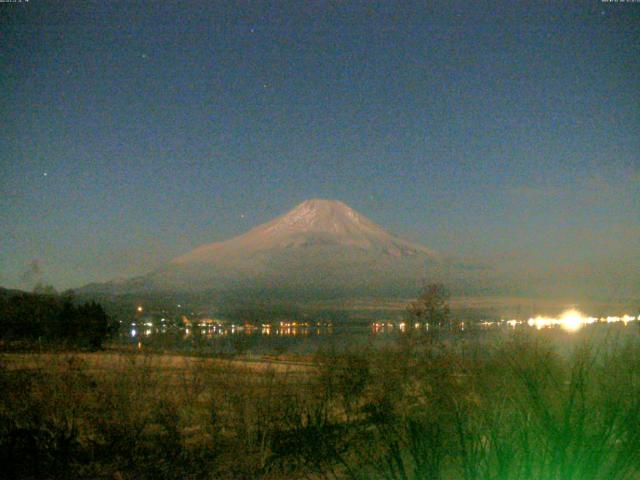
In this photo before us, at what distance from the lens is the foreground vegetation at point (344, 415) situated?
5625 millimetres

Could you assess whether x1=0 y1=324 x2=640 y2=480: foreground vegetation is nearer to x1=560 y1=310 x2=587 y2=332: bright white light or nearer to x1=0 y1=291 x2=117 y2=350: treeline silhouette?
x1=560 y1=310 x2=587 y2=332: bright white light

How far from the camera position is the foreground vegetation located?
18.5ft

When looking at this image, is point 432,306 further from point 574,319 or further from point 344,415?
point 574,319

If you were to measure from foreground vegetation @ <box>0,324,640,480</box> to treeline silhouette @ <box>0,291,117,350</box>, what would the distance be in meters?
18.3

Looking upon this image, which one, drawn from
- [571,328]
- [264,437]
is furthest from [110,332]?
[571,328]

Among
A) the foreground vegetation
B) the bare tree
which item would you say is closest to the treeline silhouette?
the bare tree

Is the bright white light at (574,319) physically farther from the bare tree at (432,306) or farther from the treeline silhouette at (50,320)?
the treeline silhouette at (50,320)

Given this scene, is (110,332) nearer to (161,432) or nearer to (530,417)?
(161,432)

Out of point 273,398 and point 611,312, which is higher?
point 611,312

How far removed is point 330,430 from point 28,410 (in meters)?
4.18

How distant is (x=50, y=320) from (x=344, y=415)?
25.5 metres

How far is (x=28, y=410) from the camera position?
394 inches

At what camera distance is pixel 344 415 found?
12.2 m

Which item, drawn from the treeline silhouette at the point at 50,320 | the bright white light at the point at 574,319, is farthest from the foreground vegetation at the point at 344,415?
the treeline silhouette at the point at 50,320
